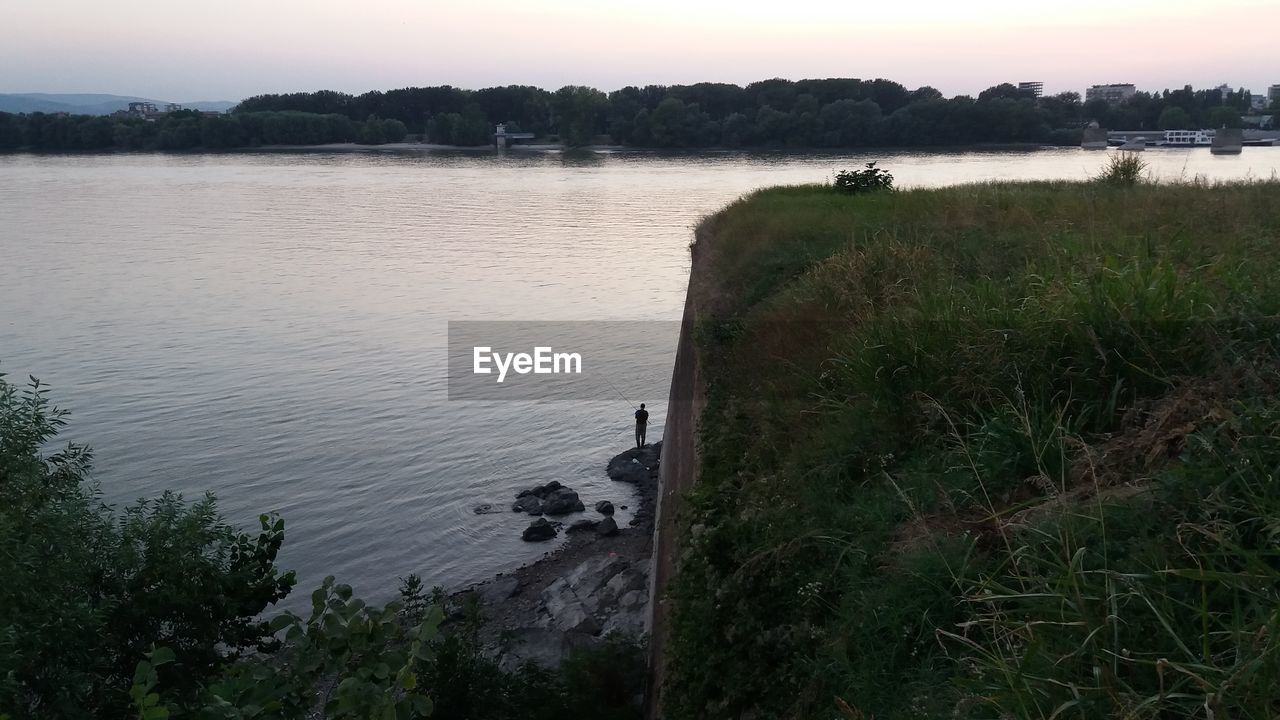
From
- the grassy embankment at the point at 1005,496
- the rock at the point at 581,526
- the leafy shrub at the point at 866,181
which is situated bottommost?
the rock at the point at 581,526

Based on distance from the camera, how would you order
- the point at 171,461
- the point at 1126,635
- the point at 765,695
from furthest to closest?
the point at 171,461, the point at 765,695, the point at 1126,635

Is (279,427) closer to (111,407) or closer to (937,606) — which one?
(111,407)

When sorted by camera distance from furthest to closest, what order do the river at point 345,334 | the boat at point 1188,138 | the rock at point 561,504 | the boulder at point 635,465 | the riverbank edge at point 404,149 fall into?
the riverbank edge at point 404,149, the boat at point 1188,138, the boulder at point 635,465, the rock at point 561,504, the river at point 345,334

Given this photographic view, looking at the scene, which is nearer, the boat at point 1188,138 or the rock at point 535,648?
the rock at point 535,648

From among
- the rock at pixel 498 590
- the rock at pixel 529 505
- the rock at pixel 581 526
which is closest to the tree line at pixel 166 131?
the rock at pixel 529 505

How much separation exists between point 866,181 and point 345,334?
18732 millimetres

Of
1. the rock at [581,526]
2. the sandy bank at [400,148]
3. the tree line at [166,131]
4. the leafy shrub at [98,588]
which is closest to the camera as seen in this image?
the leafy shrub at [98,588]

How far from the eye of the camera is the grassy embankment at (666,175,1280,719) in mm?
3043

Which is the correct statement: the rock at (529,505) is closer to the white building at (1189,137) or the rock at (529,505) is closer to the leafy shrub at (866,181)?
the leafy shrub at (866,181)

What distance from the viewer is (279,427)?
72.0ft

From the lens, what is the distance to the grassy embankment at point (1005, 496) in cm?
304

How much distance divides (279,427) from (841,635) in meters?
20.0

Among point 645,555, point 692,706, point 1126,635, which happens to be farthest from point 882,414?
point 645,555

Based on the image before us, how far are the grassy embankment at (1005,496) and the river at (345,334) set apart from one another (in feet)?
32.7
